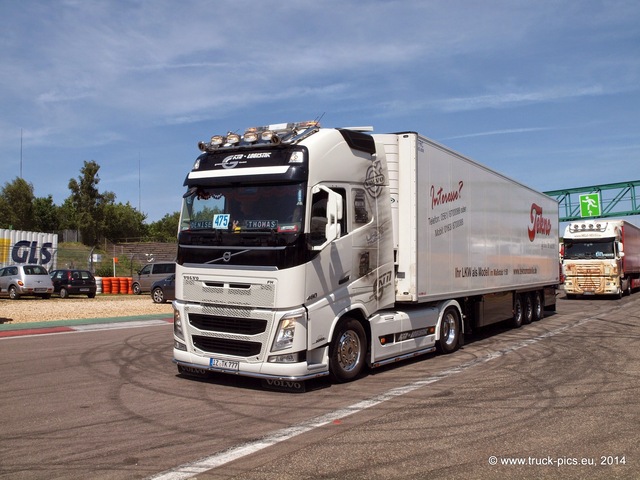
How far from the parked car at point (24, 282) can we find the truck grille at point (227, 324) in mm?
22456

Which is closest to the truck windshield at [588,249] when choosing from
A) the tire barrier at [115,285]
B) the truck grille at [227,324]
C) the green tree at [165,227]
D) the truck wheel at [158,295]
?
the truck wheel at [158,295]

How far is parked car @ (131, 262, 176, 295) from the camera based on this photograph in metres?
31.0

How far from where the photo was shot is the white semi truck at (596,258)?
27906 mm

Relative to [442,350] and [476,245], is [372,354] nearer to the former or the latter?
[442,350]

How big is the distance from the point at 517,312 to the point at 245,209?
1054 centimetres

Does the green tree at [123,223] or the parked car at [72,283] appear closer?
the parked car at [72,283]

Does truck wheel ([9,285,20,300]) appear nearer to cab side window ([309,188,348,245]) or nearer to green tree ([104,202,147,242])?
cab side window ([309,188,348,245])

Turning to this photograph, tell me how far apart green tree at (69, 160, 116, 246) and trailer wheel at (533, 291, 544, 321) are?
55.8 metres


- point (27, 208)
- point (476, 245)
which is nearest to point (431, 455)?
point (476, 245)

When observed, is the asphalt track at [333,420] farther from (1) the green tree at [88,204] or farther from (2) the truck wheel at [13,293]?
(1) the green tree at [88,204]

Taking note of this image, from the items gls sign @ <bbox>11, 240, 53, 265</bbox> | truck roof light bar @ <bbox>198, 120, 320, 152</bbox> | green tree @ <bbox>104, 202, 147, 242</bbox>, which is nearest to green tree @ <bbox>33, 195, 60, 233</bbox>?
green tree @ <bbox>104, 202, 147, 242</bbox>

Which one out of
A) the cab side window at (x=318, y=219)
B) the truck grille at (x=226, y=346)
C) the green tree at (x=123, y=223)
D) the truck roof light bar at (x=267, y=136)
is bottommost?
the truck grille at (x=226, y=346)

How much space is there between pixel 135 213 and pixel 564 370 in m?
80.4

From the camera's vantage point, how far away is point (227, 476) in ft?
15.9
